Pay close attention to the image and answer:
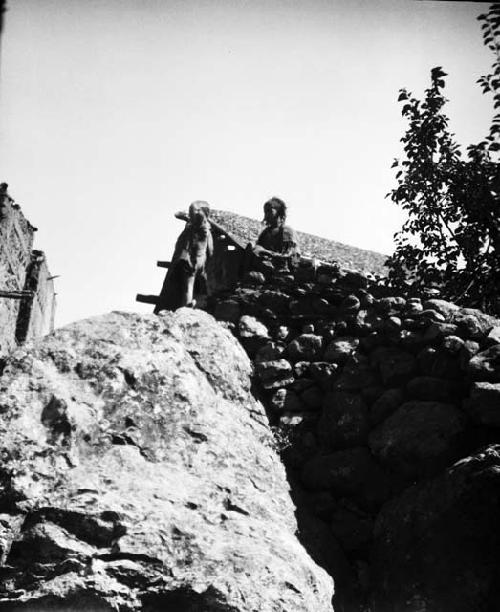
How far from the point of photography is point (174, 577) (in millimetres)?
3734

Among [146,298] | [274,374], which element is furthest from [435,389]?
[146,298]

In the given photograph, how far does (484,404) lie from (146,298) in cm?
461

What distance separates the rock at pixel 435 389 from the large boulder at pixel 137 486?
4.82 ft

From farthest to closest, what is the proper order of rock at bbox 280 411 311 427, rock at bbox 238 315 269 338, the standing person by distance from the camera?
1. the standing person
2. rock at bbox 238 315 269 338
3. rock at bbox 280 411 311 427

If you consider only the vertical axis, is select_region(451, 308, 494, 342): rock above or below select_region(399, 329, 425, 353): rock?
above

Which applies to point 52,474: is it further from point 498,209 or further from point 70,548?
point 498,209

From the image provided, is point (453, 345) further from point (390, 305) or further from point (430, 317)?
point (390, 305)

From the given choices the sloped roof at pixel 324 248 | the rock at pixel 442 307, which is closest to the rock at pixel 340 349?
the rock at pixel 442 307

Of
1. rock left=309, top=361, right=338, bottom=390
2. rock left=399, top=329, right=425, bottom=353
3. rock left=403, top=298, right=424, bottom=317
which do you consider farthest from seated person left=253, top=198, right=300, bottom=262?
rock left=399, top=329, right=425, bottom=353

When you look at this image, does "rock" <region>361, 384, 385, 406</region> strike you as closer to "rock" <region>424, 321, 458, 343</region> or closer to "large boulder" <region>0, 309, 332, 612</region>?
"rock" <region>424, 321, 458, 343</region>

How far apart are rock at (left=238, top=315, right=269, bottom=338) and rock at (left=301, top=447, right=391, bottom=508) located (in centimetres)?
170

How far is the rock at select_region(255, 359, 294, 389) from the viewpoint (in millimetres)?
6137

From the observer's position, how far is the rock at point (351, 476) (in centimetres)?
507

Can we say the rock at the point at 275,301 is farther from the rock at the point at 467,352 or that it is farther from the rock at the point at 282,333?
the rock at the point at 467,352
